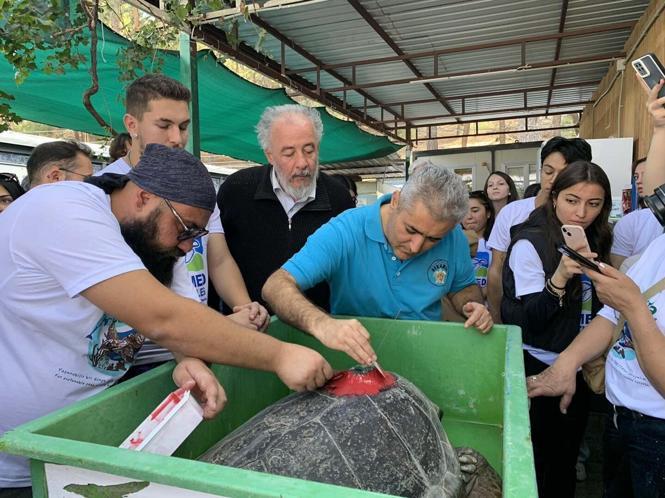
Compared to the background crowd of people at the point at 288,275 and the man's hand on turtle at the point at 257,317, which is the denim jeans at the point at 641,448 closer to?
the background crowd of people at the point at 288,275

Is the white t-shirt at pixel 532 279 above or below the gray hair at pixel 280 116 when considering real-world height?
below

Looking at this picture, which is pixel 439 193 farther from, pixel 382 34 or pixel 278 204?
pixel 382 34

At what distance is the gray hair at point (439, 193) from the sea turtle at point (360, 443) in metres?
0.57

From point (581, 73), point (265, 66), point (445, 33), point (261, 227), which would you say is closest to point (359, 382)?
point (261, 227)

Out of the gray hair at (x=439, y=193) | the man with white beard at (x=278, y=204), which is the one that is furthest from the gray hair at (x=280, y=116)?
the gray hair at (x=439, y=193)

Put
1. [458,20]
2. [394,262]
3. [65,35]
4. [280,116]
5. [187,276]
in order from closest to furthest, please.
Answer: [187,276], [394,262], [280,116], [65,35], [458,20]

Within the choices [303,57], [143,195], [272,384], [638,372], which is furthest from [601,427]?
[303,57]

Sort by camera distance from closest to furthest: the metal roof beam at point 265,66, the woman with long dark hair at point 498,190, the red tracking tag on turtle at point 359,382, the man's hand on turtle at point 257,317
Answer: the red tracking tag on turtle at point 359,382 → the man's hand on turtle at point 257,317 → the woman with long dark hair at point 498,190 → the metal roof beam at point 265,66

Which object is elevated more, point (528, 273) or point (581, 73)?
point (581, 73)

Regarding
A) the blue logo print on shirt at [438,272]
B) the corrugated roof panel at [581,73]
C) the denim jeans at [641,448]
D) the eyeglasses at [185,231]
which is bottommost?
the denim jeans at [641,448]

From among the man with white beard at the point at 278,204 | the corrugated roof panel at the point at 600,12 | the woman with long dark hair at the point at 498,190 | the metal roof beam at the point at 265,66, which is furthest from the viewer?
the corrugated roof panel at the point at 600,12

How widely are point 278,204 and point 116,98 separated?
2826mm

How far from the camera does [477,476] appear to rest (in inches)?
58.3

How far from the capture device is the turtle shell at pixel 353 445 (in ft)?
3.71
